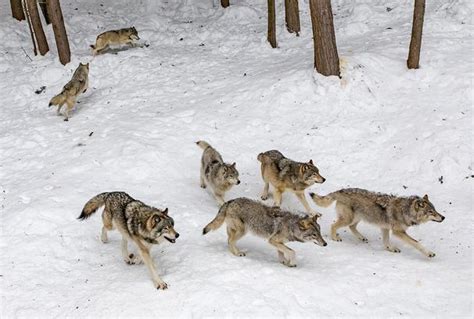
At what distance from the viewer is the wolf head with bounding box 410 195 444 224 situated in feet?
31.1

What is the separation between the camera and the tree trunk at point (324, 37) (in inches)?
568

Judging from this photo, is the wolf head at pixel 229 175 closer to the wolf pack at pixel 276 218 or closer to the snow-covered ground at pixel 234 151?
the wolf pack at pixel 276 218

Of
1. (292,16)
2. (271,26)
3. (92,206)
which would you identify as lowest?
(92,206)

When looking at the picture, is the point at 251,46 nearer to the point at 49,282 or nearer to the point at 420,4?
the point at 420,4

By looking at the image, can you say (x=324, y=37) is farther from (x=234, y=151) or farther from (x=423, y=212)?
(x=423, y=212)

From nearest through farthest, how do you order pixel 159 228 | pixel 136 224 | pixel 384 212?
1. pixel 159 228
2. pixel 136 224
3. pixel 384 212

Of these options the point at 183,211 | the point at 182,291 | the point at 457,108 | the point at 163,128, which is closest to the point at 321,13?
the point at 457,108

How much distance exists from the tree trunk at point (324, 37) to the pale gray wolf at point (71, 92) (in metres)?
7.77

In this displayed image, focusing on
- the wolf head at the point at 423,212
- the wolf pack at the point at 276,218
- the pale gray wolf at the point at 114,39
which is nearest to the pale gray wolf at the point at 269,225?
the wolf pack at the point at 276,218

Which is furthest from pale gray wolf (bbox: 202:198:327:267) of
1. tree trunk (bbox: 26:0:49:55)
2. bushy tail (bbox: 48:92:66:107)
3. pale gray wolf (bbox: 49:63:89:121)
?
tree trunk (bbox: 26:0:49:55)

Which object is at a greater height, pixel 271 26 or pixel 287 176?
pixel 271 26

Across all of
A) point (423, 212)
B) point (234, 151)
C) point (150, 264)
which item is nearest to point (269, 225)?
point (150, 264)

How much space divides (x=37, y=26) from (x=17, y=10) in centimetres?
425

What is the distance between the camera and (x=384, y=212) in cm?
973
